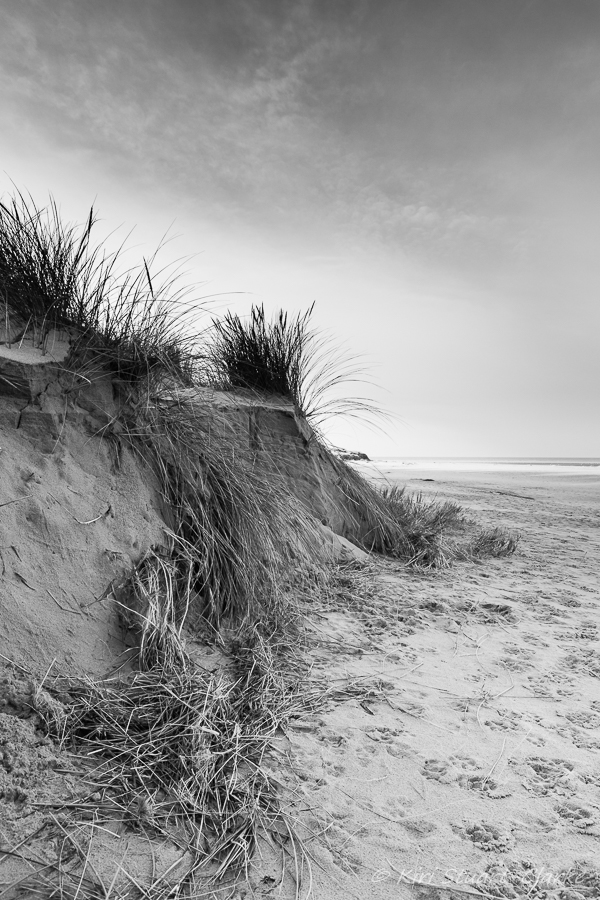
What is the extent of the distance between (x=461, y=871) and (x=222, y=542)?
1.91 metres

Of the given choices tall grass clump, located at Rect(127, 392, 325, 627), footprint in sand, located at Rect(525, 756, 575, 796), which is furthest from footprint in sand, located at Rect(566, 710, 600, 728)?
tall grass clump, located at Rect(127, 392, 325, 627)

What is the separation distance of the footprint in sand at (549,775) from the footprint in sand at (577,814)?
0.07 metres

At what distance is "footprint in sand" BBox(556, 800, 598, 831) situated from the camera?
5.33 ft

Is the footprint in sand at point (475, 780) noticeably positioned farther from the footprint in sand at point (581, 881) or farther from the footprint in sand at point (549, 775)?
the footprint in sand at point (581, 881)

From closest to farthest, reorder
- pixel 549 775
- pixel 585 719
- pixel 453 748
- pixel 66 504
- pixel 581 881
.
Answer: pixel 581 881 < pixel 549 775 < pixel 453 748 < pixel 585 719 < pixel 66 504

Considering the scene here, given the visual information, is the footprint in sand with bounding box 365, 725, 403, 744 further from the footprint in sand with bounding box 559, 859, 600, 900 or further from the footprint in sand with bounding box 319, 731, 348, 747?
the footprint in sand with bounding box 559, 859, 600, 900

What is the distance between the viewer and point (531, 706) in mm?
2359

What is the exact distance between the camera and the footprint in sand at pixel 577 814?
5.33 feet

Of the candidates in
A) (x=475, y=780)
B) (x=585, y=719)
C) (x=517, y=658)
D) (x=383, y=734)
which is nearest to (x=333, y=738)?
(x=383, y=734)

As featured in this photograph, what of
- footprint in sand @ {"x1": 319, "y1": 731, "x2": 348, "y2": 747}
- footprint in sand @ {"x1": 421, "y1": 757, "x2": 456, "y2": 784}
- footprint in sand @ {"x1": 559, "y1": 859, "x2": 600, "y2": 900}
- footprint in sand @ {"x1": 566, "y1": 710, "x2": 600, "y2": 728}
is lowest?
footprint in sand @ {"x1": 559, "y1": 859, "x2": 600, "y2": 900}

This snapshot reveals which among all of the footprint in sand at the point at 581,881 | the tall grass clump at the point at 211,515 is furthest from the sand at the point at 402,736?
the tall grass clump at the point at 211,515

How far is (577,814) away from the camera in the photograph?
167 cm

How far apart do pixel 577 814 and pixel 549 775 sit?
20 centimetres

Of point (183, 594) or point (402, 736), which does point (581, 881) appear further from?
point (183, 594)
